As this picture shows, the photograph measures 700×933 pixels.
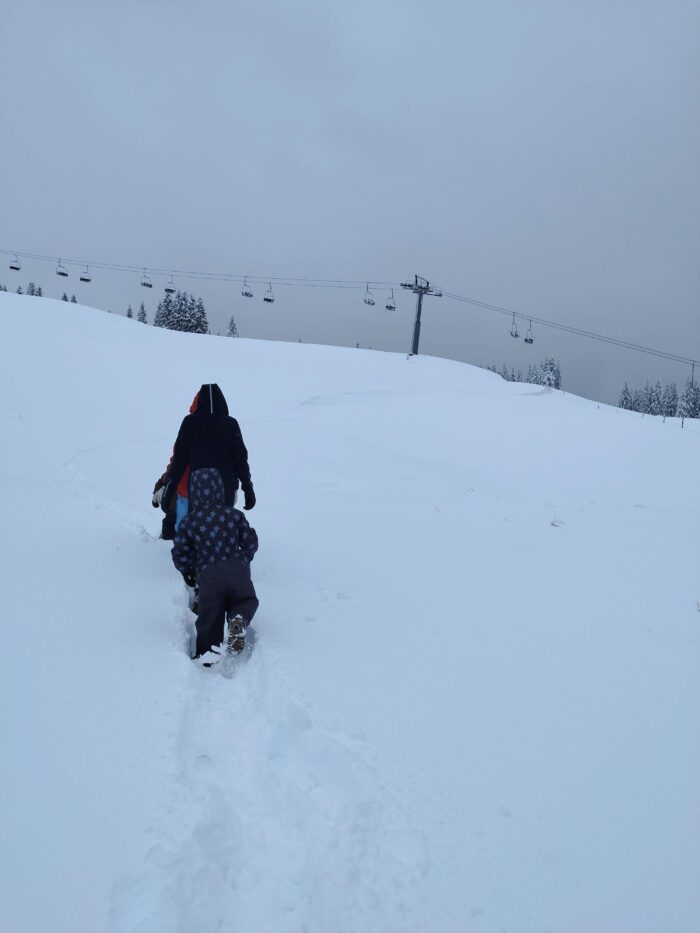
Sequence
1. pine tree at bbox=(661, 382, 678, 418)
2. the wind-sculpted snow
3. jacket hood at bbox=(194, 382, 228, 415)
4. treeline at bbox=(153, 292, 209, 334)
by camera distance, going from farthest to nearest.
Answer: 1. pine tree at bbox=(661, 382, 678, 418)
2. treeline at bbox=(153, 292, 209, 334)
3. jacket hood at bbox=(194, 382, 228, 415)
4. the wind-sculpted snow

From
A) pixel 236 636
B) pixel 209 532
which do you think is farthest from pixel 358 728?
pixel 209 532

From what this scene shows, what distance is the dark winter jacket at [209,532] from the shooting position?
4688 mm

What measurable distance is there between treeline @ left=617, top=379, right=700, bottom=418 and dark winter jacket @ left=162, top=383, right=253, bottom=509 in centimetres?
8873

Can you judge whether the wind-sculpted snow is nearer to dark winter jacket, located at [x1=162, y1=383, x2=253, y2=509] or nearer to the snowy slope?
→ the snowy slope

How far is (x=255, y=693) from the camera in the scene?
3.92m

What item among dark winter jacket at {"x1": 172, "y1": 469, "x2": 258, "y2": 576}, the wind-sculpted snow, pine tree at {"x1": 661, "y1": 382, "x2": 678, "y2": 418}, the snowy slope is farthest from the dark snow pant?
pine tree at {"x1": 661, "y1": 382, "x2": 678, "y2": 418}

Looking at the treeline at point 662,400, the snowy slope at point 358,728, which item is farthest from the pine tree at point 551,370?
the snowy slope at point 358,728

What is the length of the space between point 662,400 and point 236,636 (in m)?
114

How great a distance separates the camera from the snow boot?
428 centimetres

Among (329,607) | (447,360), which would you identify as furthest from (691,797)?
(447,360)

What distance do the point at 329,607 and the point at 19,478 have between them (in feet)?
20.2

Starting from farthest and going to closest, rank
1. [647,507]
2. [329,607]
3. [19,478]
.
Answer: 1. [647,507]
2. [19,478]
3. [329,607]

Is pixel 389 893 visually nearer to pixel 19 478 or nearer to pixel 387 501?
pixel 387 501

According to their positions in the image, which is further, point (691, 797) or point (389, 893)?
point (691, 797)
